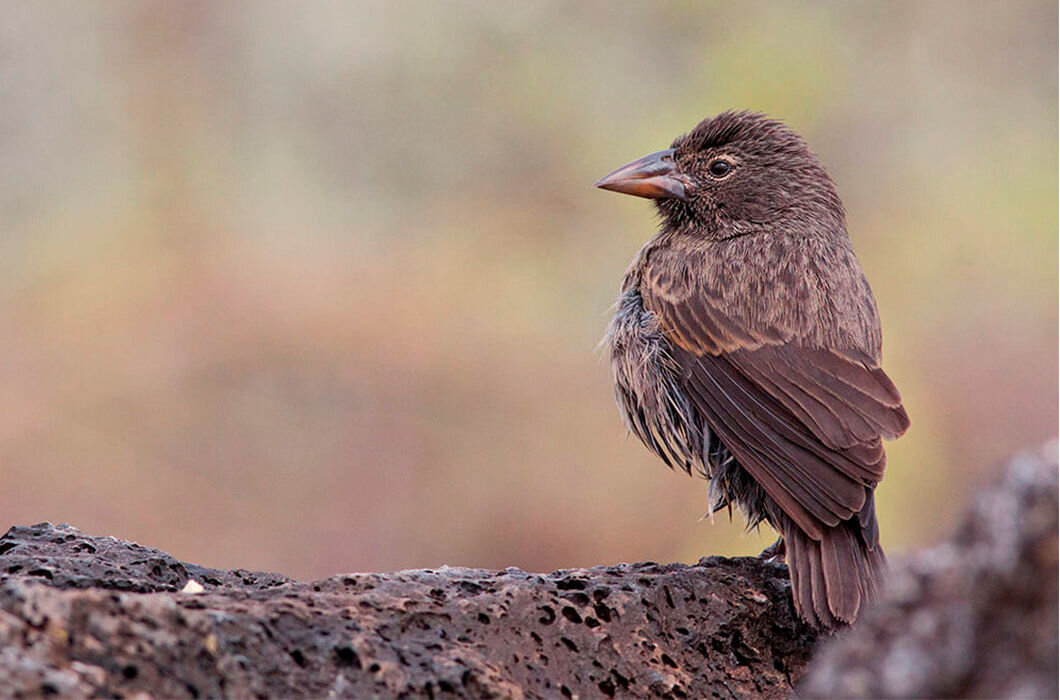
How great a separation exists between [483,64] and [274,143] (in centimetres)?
129

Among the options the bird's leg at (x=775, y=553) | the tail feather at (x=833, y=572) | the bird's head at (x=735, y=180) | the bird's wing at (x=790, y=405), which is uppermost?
the bird's head at (x=735, y=180)

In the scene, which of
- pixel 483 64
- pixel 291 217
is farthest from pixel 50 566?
pixel 483 64

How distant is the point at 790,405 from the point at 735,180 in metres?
1.22

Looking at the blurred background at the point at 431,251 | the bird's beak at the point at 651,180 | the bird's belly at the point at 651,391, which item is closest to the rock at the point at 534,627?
the bird's belly at the point at 651,391

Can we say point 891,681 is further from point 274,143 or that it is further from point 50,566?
point 274,143

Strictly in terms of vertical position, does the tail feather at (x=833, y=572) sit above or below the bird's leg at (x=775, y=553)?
below

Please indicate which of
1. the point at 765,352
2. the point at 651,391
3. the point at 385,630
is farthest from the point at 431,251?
the point at 385,630

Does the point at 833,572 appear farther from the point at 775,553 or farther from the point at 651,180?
the point at 651,180

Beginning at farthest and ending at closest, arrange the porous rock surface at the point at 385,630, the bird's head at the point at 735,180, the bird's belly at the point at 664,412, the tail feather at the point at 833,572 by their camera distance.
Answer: the bird's head at the point at 735,180 → the bird's belly at the point at 664,412 → the tail feather at the point at 833,572 → the porous rock surface at the point at 385,630

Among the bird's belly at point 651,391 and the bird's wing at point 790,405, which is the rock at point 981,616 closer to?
the bird's wing at point 790,405

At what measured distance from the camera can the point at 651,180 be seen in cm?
502

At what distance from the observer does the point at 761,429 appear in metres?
4.02

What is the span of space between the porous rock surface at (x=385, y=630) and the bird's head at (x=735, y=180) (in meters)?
1.50

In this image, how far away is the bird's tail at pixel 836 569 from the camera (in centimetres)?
359
